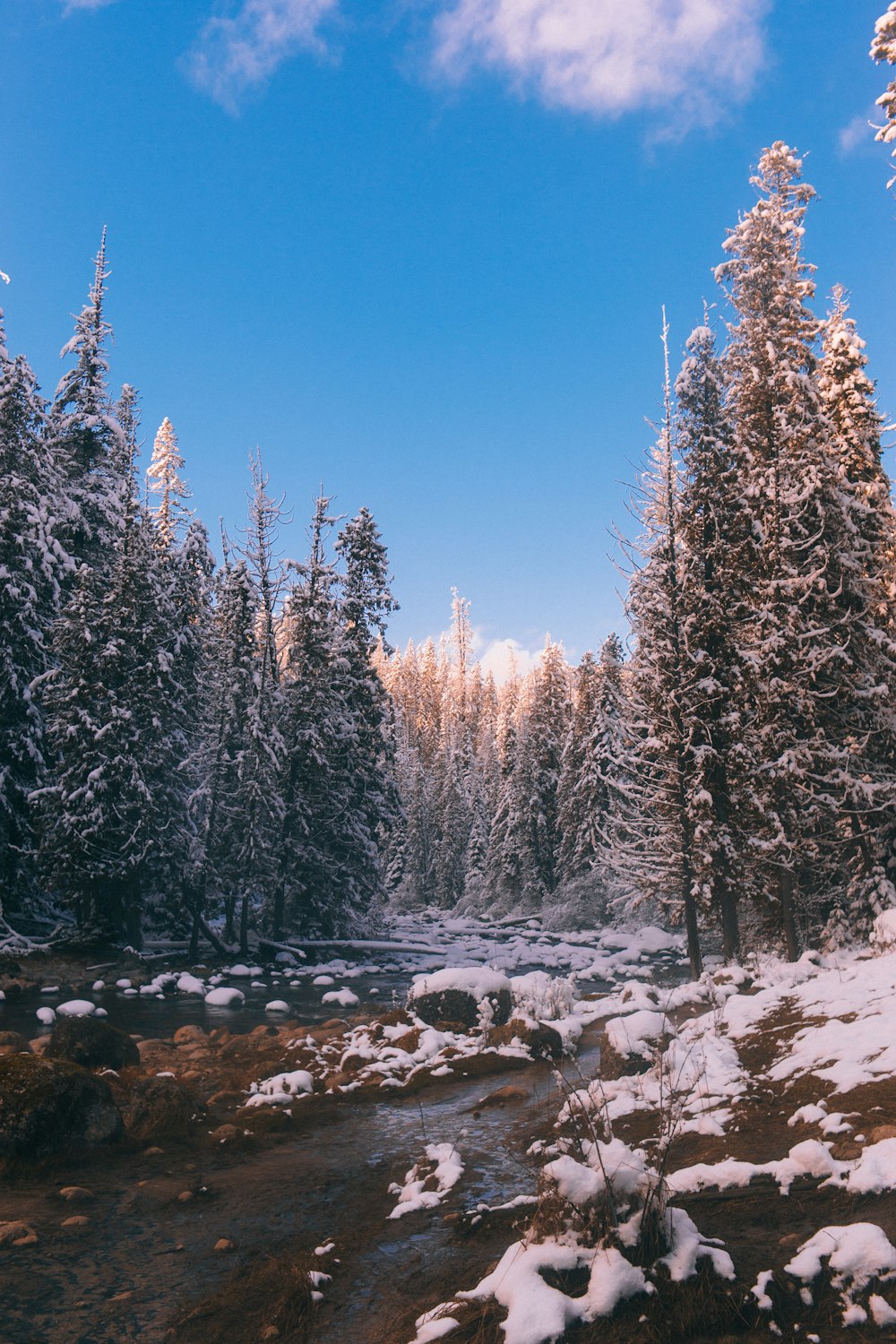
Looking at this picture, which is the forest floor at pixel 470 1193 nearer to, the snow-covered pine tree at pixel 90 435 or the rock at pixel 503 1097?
the rock at pixel 503 1097

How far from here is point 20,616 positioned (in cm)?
2309

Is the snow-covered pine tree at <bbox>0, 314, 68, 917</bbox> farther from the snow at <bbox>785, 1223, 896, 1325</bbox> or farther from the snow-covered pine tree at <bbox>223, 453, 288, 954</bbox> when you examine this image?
the snow at <bbox>785, 1223, 896, 1325</bbox>

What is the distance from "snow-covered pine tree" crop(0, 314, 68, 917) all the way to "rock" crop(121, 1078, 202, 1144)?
15582 mm

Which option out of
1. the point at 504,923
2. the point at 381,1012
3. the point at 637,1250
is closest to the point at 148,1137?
the point at 637,1250

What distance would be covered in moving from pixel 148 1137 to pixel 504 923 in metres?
37.7

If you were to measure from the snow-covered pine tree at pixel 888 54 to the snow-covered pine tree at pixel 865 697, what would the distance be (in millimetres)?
6099

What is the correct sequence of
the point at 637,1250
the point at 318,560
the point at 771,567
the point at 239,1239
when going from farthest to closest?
the point at 318,560
the point at 771,567
the point at 239,1239
the point at 637,1250

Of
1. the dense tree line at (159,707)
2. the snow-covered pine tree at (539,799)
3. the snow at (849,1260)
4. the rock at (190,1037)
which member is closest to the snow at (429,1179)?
the snow at (849,1260)

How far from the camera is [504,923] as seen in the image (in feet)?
147

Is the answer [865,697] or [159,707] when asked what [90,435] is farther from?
[865,697]

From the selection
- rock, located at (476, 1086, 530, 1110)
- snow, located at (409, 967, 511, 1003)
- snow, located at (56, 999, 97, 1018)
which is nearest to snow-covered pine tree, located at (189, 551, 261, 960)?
snow, located at (56, 999, 97, 1018)

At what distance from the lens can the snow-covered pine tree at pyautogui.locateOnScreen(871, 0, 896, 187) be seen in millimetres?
11477

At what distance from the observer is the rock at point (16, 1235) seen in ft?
20.4

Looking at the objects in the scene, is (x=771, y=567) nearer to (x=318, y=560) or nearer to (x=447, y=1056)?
(x=447, y=1056)
